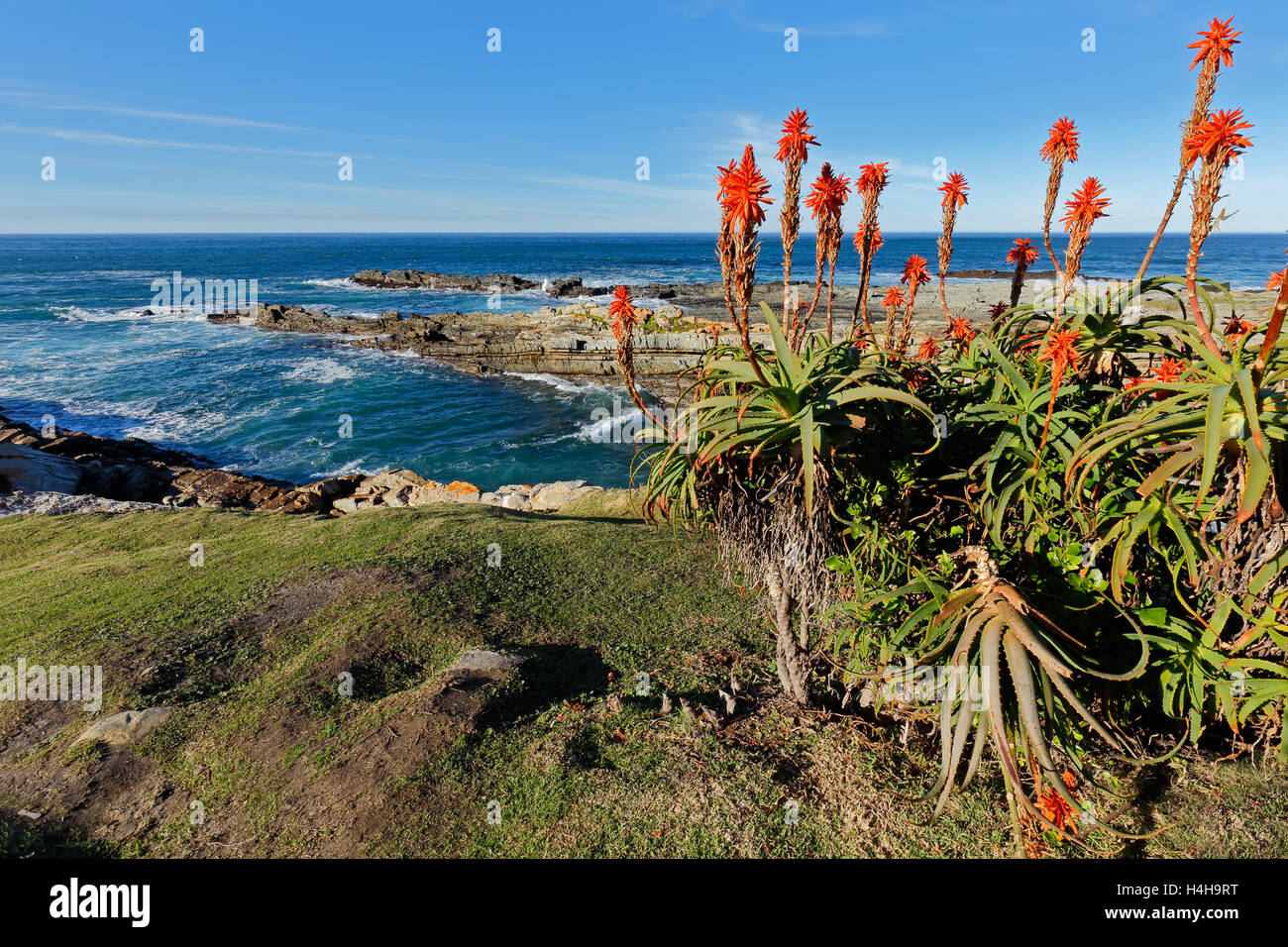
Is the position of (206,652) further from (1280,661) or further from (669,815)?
(1280,661)

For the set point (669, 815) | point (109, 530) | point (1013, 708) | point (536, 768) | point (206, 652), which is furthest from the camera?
point (109, 530)

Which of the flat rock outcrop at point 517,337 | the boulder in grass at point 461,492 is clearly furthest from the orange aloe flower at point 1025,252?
the flat rock outcrop at point 517,337

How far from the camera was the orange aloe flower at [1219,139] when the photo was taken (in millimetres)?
2793

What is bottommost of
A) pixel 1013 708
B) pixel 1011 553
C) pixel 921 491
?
pixel 1013 708

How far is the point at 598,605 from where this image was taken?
7809 mm

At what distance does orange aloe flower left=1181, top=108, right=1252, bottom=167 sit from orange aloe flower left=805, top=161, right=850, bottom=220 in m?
1.59

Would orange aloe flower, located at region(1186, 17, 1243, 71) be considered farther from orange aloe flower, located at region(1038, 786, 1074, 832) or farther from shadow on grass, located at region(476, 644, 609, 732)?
shadow on grass, located at region(476, 644, 609, 732)

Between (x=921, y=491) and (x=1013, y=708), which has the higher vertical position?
(x=921, y=491)

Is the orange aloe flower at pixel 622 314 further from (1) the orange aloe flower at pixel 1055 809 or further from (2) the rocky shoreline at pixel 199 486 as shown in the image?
(2) the rocky shoreline at pixel 199 486

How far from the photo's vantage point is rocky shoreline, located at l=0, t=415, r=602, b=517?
15.1m

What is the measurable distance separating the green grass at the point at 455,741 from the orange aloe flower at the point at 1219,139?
3.98m
